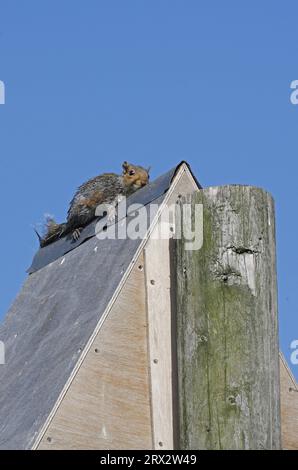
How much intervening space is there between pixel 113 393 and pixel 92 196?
428cm

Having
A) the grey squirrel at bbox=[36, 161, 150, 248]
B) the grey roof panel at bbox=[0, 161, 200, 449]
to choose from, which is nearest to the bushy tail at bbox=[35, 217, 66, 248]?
the grey squirrel at bbox=[36, 161, 150, 248]

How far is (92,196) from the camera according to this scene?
927cm

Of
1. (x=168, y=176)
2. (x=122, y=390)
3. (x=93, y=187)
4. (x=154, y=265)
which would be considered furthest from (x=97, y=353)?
(x=93, y=187)

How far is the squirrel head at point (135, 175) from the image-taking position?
10.4 metres

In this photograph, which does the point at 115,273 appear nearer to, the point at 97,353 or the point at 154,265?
the point at 154,265

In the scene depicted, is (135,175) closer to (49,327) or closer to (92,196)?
(92,196)

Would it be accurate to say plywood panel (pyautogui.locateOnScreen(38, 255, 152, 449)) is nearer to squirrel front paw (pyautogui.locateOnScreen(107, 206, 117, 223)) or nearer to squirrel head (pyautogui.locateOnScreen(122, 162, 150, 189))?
squirrel front paw (pyautogui.locateOnScreen(107, 206, 117, 223))

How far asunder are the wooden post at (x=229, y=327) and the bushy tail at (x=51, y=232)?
325 centimetres

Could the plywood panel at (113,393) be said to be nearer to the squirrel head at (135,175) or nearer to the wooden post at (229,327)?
the wooden post at (229,327)

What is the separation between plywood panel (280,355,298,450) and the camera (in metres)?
5.66

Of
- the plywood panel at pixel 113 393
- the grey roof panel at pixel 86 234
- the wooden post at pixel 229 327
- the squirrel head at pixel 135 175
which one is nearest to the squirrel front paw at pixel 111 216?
the grey roof panel at pixel 86 234

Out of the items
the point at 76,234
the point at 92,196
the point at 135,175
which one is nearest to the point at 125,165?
the point at 135,175

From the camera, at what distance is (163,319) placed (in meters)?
5.30

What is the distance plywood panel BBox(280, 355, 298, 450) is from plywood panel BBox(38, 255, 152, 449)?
0.81 metres
